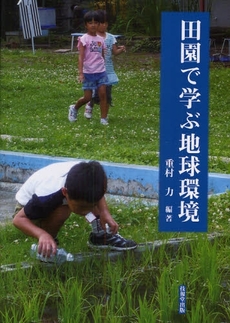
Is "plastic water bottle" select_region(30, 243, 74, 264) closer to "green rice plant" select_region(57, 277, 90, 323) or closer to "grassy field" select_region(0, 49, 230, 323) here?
"grassy field" select_region(0, 49, 230, 323)

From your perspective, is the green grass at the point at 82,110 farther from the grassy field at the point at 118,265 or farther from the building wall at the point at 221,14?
the building wall at the point at 221,14

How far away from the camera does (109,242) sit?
4723 mm

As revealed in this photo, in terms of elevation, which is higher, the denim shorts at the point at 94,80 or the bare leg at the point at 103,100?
the denim shorts at the point at 94,80

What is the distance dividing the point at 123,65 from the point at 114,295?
12.3 meters

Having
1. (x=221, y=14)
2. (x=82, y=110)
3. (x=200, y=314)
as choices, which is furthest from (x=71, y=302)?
(x=221, y=14)

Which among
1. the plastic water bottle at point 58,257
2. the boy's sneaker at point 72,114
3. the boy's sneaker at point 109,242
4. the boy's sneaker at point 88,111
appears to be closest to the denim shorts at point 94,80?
the boy's sneaker at point 72,114

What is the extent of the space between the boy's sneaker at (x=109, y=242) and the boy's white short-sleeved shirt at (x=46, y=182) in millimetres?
384

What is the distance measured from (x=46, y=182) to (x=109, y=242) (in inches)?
17.7

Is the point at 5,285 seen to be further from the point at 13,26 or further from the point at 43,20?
the point at 13,26

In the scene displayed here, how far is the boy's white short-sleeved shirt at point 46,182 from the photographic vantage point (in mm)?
4574

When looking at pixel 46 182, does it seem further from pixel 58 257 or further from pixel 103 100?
pixel 103 100

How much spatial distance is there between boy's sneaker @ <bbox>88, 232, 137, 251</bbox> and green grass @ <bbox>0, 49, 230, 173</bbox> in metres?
2.43

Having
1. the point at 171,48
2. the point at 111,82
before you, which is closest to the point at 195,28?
the point at 171,48

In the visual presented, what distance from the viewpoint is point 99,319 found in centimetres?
379
